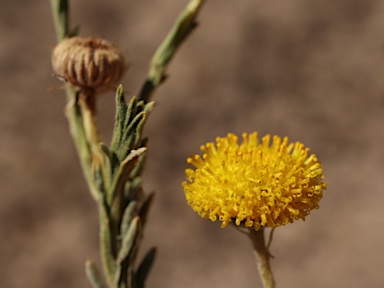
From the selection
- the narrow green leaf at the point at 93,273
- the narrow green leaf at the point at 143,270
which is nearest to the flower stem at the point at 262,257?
the narrow green leaf at the point at 143,270

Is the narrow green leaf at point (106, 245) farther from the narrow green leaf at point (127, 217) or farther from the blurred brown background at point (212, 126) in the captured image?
the blurred brown background at point (212, 126)

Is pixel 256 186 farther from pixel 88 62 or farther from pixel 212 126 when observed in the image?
pixel 212 126

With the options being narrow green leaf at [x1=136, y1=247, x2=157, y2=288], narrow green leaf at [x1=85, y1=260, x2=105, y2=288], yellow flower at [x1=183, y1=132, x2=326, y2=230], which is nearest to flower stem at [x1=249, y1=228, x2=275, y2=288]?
yellow flower at [x1=183, y1=132, x2=326, y2=230]

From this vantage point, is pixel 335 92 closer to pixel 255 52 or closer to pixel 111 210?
pixel 255 52

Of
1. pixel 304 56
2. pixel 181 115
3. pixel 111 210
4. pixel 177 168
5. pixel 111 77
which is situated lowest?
pixel 111 210

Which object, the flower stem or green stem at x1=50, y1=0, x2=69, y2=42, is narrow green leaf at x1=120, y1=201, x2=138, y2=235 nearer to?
the flower stem

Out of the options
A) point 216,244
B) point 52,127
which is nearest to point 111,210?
point 216,244
